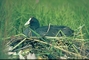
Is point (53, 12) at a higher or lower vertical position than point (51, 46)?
higher

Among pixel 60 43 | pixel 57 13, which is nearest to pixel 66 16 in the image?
pixel 57 13

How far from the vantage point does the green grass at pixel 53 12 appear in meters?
3.69

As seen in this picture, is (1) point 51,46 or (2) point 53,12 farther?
(2) point 53,12

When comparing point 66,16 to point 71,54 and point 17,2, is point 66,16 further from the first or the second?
point 71,54

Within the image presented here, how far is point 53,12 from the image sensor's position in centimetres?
400

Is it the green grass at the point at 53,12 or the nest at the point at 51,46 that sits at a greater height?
the green grass at the point at 53,12

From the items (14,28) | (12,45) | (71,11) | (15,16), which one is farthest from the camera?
(71,11)

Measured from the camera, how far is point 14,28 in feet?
11.0

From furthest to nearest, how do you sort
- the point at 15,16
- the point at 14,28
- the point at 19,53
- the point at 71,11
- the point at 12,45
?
1. the point at 71,11
2. the point at 15,16
3. the point at 14,28
4. the point at 12,45
5. the point at 19,53

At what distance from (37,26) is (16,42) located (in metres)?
0.81

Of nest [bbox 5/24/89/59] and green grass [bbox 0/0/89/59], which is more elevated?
green grass [bbox 0/0/89/59]

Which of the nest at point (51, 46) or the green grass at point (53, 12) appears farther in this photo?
the green grass at point (53, 12)

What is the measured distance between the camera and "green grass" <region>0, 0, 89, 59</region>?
→ 3.69 meters

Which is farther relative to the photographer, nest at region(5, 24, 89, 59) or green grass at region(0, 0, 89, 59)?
green grass at region(0, 0, 89, 59)
